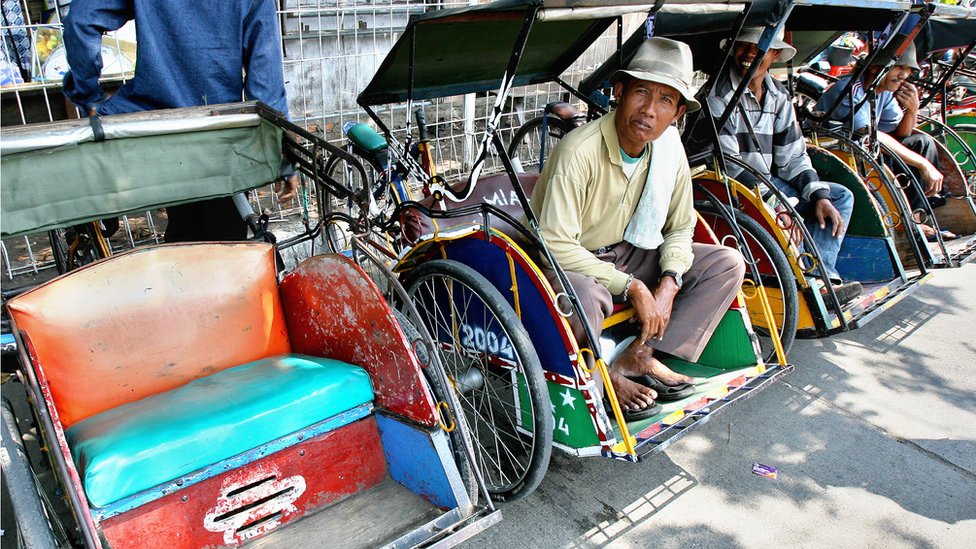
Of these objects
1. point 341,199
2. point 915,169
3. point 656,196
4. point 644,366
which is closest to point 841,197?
point 915,169

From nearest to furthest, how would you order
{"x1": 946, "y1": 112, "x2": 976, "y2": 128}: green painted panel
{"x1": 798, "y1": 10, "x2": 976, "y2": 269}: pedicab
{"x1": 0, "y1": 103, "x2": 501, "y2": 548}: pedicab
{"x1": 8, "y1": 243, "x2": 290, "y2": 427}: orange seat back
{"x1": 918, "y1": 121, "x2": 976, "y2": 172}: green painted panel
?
{"x1": 0, "y1": 103, "x2": 501, "y2": 548}: pedicab, {"x1": 8, "y1": 243, "x2": 290, "y2": 427}: orange seat back, {"x1": 798, "y1": 10, "x2": 976, "y2": 269}: pedicab, {"x1": 918, "y1": 121, "x2": 976, "y2": 172}: green painted panel, {"x1": 946, "y1": 112, "x2": 976, "y2": 128}: green painted panel

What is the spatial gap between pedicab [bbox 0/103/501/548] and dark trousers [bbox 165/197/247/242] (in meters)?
0.59

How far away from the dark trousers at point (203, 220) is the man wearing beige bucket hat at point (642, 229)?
1.47 metres

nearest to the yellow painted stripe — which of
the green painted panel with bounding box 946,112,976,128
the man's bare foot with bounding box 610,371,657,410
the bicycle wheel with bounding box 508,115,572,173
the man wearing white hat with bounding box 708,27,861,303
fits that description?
the man's bare foot with bounding box 610,371,657,410

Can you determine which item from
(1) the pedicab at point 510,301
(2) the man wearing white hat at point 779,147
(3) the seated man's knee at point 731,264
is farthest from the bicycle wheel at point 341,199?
(2) the man wearing white hat at point 779,147

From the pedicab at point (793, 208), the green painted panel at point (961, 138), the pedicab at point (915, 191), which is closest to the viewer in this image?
the pedicab at point (793, 208)

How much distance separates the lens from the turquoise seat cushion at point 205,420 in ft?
6.15

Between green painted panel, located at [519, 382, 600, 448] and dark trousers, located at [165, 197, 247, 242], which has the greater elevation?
dark trousers, located at [165, 197, 247, 242]

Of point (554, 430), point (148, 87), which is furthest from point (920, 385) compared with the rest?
point (148, 87)

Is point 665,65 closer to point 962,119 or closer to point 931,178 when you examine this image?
point 931,178

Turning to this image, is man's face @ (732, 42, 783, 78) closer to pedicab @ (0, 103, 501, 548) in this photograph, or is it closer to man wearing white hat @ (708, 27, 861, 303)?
man wearing white hat @ (708, 27, 861, 303)

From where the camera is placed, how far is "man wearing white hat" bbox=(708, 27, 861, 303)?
376cm

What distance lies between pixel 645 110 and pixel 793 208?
51.5 inches

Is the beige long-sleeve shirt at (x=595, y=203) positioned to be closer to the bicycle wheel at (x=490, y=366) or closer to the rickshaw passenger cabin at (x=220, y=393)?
the bicycle wheel at (x=490, y=366)
